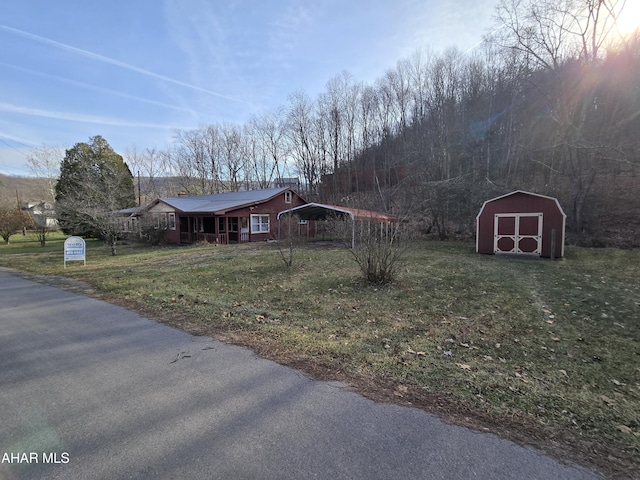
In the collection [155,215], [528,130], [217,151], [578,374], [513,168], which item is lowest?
[578,374]

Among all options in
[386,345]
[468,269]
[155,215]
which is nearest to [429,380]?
[386,345]

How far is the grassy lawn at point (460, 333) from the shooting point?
107 inches

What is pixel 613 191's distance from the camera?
19.6m

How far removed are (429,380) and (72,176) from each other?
33.8 metres

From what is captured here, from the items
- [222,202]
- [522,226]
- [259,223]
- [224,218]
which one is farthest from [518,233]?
[222,202]

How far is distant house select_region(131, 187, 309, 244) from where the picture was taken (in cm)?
2097

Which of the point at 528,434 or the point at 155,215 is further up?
the point at 155,215

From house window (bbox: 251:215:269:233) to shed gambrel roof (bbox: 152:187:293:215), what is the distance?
116 cm

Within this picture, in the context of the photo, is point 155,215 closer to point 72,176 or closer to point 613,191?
point 72,176

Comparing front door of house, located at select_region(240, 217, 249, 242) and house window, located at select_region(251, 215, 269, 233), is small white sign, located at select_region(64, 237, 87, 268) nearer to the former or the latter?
front door of house, located at select_region(240, 217, 249, 242)

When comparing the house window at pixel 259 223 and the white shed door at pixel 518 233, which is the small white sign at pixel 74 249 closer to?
the house window at pixel 259 223

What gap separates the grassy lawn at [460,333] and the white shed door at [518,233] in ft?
12.0
